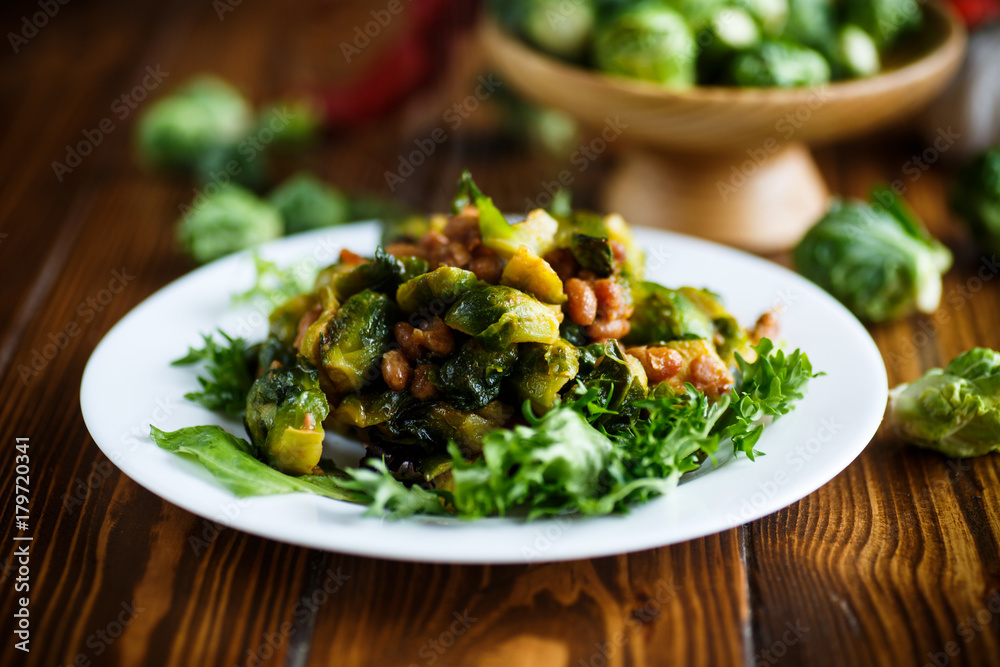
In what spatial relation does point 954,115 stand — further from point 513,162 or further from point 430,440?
point 430,440

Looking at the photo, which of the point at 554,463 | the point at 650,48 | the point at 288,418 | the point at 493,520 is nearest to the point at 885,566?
the point at 554,463

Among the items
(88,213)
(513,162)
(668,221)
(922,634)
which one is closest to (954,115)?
(668,221)

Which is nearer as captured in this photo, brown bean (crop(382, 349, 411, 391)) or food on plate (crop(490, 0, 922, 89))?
brown bean (crop(382, 349, 411, 391))

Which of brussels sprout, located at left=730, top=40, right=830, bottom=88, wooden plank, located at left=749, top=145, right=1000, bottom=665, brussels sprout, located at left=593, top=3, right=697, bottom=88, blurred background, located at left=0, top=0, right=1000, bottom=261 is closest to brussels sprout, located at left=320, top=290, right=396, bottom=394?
wooden plank, located at left=749, top=145, right=1000, bottom=665

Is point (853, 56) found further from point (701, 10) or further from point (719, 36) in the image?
point (701, 10)

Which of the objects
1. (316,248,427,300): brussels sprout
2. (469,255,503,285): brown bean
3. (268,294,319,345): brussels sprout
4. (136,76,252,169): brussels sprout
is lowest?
(268,294,319,345): brussels sprout

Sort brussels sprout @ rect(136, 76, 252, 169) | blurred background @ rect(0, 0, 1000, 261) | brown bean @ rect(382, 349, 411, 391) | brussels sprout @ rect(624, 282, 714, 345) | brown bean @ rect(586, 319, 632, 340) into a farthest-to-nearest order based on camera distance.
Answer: brussels sprout @ rect(136, 76, 252, 169)
blurred background @ rect(0, 0, 1000, 261)
brussels sprout @ rect(624, 282, 714, 345)
brown bean @ rect(586, 319, 632, 340)
brown bean @ rect(382, 349, 411, 391)

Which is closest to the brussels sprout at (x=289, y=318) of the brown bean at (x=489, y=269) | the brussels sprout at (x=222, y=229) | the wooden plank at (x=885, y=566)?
the brown bean at (x=489, y=269)

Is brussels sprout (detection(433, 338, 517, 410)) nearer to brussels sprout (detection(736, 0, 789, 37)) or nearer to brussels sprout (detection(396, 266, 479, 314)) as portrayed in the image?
brussels sprout (detection(396, 266, 479, 314))
